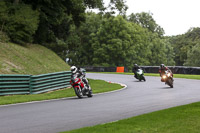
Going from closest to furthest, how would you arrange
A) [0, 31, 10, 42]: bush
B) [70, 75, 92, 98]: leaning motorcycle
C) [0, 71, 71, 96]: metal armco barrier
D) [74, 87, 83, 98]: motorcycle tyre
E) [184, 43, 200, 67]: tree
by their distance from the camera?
[70, 75, 92, 98]: leaning motorcycle
[74, 87, 83, 98]: motorcycle tyre
[0, 71, 71, 96]: metal armco barrier
[0, 31, 10, 42]: bush
[184, 43, 200, 67]: tree

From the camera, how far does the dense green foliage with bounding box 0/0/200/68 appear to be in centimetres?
2717

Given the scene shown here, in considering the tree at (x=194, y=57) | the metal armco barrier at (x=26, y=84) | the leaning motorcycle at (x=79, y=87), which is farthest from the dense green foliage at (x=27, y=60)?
the tree at (x=194, y=57)

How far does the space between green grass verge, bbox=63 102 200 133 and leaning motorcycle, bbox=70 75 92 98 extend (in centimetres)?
667

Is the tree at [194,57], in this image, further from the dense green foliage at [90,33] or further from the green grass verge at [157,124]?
the green grass verge at [157,124]

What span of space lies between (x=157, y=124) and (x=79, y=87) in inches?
323

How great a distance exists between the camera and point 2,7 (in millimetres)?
25938

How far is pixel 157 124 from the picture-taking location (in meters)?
7.80

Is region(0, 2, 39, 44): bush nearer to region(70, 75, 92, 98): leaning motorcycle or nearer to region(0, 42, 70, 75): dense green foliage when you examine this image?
region(0, 42, 70, 75): dense green foliage

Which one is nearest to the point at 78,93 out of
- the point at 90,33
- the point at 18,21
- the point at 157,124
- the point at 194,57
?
the point at 157,124

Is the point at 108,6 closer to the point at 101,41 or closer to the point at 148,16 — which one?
the point at 101,41

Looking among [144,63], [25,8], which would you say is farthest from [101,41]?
[25,8]

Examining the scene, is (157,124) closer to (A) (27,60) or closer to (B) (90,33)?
(A) (27,60)

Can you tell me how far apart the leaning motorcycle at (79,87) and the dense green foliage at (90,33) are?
1169 cm

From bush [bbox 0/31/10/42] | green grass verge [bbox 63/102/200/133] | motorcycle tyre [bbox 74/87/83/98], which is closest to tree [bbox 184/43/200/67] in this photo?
bush [bbox 0/31/10/42]
